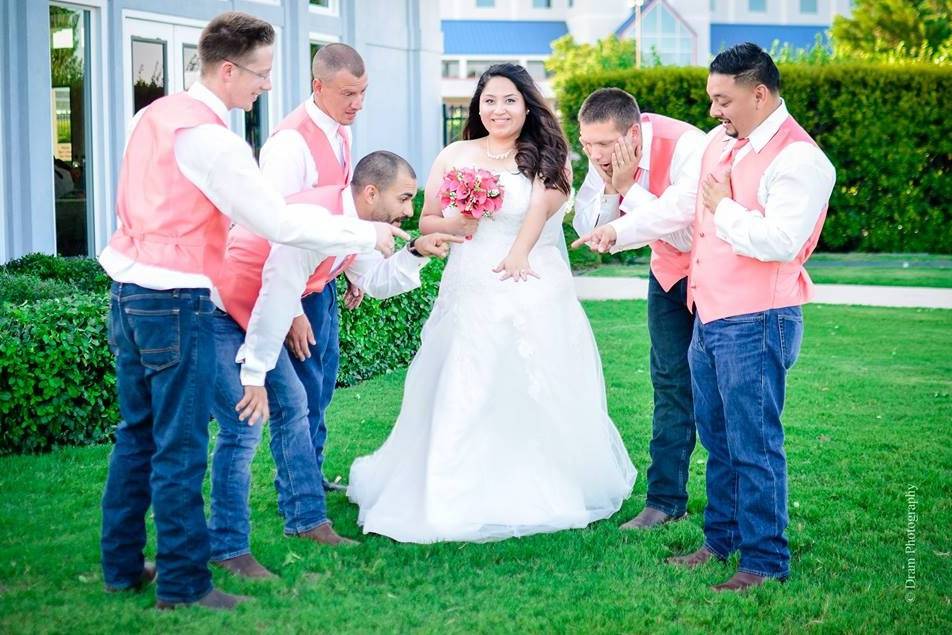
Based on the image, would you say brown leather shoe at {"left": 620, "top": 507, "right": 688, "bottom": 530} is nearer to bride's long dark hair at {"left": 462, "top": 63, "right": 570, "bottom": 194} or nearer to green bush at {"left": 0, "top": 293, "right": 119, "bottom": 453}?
bride's long dark hair at {"left": 462, "top": 63, "right": 570, "bottom": 194}

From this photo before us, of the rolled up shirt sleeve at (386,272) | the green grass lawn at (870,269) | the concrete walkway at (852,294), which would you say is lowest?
the concrete walkway at (852,294)

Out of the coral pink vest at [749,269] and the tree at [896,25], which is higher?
the tree at [896,25]

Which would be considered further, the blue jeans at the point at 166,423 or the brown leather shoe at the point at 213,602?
the brown leather shoe at the point at 213,602

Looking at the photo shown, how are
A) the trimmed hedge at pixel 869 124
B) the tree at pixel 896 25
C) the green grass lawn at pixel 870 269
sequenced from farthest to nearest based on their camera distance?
the tree at pixel 896 25 < the trimmed hedge at pixel 869 124 < the green grass lawn at pixel 870 269

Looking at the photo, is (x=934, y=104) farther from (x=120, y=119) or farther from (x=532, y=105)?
(x=532, y=105)

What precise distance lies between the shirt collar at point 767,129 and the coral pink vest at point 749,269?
0.06 feet

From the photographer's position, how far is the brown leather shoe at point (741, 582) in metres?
4.69

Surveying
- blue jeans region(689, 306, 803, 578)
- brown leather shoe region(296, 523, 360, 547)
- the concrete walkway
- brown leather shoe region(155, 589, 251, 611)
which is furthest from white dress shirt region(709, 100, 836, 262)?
the concrete walkway

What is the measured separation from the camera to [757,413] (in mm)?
4633

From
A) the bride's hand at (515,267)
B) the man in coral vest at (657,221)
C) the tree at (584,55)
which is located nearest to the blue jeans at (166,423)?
the bride's hand at (515,267)

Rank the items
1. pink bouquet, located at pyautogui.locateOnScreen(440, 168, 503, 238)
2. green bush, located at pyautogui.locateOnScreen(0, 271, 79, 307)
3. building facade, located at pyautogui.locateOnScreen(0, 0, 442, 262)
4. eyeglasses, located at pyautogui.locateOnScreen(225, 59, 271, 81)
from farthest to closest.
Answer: building facade, located at pyautogui.locateOnScreen(0, 0, 442, 262), green bush, located at pyautogui.locateOnScreen(0, 271, 79, 307), pink bouquet, located at pyautogui.locateOnScreen(440, 168, 503, 238), eyeglasses, located at pyautogui.locateOnScreen(225, 59, 271, 81)

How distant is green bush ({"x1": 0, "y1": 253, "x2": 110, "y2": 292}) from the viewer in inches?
342

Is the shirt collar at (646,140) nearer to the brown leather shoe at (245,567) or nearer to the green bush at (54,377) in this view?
the brown leather shoe at (245,567)

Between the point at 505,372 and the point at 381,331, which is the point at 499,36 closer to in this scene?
the point at 381,331
